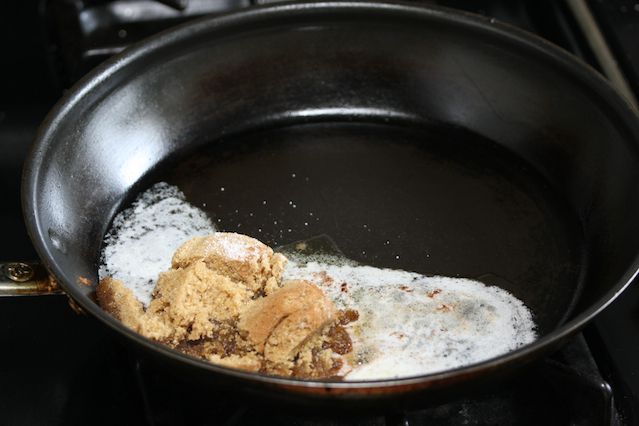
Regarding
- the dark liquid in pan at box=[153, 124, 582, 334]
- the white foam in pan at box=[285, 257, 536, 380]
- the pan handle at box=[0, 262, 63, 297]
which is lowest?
the white foam in pan at box=[285, 257, 536, 380]

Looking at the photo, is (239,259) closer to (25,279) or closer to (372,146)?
(25,279)

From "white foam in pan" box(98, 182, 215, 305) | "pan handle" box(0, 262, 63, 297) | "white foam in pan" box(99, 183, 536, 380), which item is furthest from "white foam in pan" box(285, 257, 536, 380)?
"pan handle" box(0, 262, 63, 297)

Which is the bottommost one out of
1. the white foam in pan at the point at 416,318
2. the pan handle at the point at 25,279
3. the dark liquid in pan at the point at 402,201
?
the white foam in pan at the point at 416,318

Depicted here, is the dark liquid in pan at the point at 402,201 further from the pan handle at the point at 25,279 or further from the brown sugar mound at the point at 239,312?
the pan handle at the point at 25,279

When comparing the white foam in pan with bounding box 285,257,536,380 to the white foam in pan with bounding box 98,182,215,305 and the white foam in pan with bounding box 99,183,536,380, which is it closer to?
the white foam in pan with bounding box 99,183,536,380

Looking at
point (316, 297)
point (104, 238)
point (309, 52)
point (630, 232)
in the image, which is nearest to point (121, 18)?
point (309, 52)

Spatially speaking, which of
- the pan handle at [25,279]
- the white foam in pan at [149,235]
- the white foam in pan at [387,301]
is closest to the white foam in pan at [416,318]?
the white foam in pan at [387,301]
